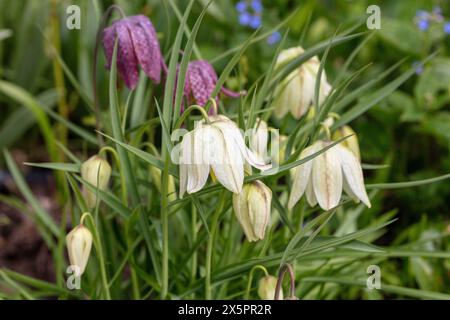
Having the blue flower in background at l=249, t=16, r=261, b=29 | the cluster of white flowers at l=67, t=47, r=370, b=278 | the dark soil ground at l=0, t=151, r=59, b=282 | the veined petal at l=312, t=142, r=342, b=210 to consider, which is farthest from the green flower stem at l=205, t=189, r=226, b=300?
the blue flower in background at l=249, t=16, r=261, b=29

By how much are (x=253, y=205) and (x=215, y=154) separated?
113 millimetres

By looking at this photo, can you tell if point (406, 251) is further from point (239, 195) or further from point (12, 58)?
point (12, 58)

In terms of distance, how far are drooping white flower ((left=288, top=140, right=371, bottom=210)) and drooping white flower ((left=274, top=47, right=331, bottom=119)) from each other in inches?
9.8

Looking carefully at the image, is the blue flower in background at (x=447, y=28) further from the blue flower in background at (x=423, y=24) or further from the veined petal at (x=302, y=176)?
the veined petal at (x=302, y=176)

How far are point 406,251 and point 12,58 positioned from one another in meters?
2.06

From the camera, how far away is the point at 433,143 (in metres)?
2.51

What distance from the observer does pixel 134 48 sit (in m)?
1.39

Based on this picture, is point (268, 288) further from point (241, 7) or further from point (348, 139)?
point (241, 7)

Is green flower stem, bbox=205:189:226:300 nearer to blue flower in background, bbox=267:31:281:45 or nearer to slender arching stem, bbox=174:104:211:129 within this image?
slender arching stem, bbox=174:104:211:129

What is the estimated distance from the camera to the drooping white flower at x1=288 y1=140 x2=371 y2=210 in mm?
1283

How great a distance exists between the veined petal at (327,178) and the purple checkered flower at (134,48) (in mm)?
335

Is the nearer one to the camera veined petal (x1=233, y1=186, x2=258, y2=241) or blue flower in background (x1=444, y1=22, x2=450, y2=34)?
veined petal (x1=233, y1=186, x2=258, y2=241)
